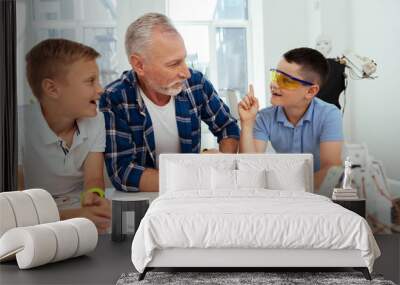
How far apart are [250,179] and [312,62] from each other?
1616 mm

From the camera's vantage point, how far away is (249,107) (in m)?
7.50

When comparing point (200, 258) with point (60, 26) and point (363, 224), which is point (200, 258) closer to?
point (363, 224)

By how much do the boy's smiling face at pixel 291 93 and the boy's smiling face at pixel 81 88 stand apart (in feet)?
6.15

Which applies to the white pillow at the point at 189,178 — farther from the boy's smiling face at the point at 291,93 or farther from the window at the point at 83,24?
the window at the point at 83,24

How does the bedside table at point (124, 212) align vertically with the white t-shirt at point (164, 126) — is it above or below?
below

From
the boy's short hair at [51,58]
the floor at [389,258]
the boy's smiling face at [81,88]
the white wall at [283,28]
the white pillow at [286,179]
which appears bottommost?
the floor at [389,258]

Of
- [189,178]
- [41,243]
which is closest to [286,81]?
[189,178]

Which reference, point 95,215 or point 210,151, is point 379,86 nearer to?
point 210,151

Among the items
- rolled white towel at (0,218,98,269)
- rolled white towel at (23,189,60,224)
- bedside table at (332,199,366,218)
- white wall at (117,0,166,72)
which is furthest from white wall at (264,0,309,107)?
rolled white towel at (0,218,98,269)

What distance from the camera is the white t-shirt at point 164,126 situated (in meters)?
7.39

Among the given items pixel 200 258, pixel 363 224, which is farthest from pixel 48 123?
pixel 363 224

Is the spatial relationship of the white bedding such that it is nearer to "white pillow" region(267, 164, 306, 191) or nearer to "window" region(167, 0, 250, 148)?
"white pillow" region(267, 164, 306, 191)

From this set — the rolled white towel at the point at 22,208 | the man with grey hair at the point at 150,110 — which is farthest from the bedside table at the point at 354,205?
the rolled white towel at the point at 22,208

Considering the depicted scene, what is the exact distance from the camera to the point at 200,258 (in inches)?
203
